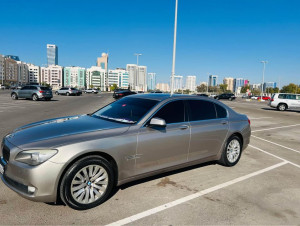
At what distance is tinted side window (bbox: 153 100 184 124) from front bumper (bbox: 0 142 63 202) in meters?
1.78

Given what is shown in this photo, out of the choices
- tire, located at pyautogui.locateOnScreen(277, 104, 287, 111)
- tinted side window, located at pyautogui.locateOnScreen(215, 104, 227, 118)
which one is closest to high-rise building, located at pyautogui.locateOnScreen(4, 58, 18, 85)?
tire, located at pyautogui.locateOnScreen(277, 104, 287, 111)

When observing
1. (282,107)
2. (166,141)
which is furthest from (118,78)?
(166,141)

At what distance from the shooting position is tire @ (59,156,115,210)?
2951 mm

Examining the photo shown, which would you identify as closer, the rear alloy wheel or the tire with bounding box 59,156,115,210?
the tire with bounding box 59,156,115,210

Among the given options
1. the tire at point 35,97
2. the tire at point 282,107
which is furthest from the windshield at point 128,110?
the tire at point 282,107

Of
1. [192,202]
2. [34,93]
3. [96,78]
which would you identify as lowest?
[192,202]

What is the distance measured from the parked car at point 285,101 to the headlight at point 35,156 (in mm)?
24475

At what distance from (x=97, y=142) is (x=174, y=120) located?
1.52 m

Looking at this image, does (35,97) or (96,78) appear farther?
(96,78)

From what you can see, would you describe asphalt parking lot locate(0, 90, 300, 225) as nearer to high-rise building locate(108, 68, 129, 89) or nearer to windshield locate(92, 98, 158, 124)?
windshield locate(92, 98, 158, 124)

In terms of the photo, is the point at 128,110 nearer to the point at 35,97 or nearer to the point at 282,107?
the point at 282,107

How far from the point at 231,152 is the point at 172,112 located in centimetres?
200

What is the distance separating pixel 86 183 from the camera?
10.3 feet

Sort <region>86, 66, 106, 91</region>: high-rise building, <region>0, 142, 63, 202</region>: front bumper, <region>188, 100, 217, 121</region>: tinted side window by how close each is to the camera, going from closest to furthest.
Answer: <region>0, 142, 63, 202</region>: front bumper < <region>188, 100, 217, 121</region>: tinted side window < <region>86, 66, 106, 91</region>: high-rise building
